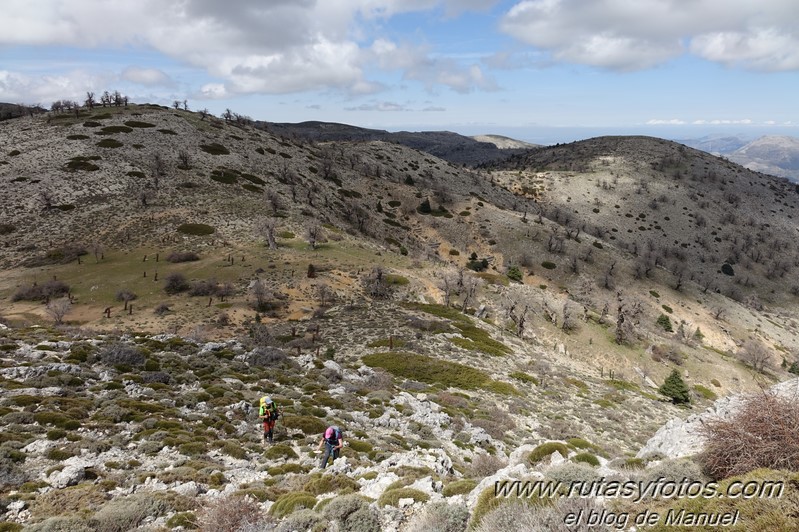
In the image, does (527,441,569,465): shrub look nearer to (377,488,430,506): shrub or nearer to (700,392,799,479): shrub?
(700,392,799,479): shrub

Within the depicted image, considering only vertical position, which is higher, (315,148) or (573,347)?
(315,148)

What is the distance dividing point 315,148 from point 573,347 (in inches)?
3794

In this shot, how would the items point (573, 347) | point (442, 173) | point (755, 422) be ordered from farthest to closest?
point (442, 173) < point (573, 347) < point (755, 422)

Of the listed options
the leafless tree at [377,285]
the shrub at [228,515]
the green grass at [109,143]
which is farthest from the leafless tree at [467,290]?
the green grass at [109,143]

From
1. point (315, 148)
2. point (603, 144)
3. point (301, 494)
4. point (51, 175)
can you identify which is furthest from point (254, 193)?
point (603, 144)

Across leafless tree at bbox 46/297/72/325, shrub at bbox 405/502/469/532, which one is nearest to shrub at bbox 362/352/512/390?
shrub at bbox 405/502/469/532

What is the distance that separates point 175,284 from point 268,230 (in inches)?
627

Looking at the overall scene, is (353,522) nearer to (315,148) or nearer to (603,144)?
(315,148)

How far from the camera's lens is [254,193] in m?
72.3

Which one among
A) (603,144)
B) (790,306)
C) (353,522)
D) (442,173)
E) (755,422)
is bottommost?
(790,306)

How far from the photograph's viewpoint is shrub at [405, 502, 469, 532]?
8888mm

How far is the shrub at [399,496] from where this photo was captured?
10.7 m

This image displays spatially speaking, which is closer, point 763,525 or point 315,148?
point 763,525

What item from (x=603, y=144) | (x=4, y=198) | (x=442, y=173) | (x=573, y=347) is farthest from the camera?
(x=603, y=144)
